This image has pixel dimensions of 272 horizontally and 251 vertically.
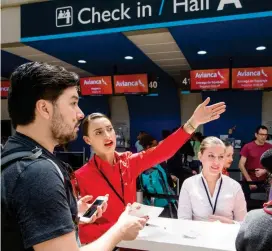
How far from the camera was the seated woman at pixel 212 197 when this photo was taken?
218 centimetres

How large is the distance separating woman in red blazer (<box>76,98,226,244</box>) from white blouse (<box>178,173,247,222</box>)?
0.36 metres

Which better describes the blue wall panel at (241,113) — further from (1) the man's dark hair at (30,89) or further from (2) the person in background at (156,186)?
→ (1) the man's dark hair at (30,89)

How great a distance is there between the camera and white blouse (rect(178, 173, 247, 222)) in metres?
2.18

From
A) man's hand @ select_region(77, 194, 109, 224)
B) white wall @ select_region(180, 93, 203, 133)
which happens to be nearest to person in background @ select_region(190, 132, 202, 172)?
white wall @ select_region(180, 93, 203, 133)

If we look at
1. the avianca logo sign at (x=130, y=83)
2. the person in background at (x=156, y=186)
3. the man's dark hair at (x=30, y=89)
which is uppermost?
the avianca logo sign at (x=130, y=83)

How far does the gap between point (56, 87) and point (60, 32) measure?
13.8 ft

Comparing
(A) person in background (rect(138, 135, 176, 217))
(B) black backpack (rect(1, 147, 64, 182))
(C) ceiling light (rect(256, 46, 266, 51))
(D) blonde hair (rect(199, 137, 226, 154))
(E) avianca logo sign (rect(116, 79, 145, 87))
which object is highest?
(C) ceiling light (rect(256, 46, 266, 51))

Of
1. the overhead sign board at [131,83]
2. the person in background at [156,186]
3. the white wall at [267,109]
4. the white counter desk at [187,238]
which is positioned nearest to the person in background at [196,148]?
the overhead sign board at [131,83]

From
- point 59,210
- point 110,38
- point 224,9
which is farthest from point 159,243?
point 110,38

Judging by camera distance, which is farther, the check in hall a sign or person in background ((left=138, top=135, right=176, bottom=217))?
the check in hall a sign

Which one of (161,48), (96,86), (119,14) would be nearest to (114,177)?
(119,14)

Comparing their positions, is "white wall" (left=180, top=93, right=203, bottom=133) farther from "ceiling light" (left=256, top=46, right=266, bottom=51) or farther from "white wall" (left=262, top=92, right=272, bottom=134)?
"ceiling light" (left=256, top=46, right=266, bottom=51)

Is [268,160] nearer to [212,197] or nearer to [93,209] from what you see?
[93,209]

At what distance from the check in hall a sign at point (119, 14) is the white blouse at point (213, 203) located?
264cm
